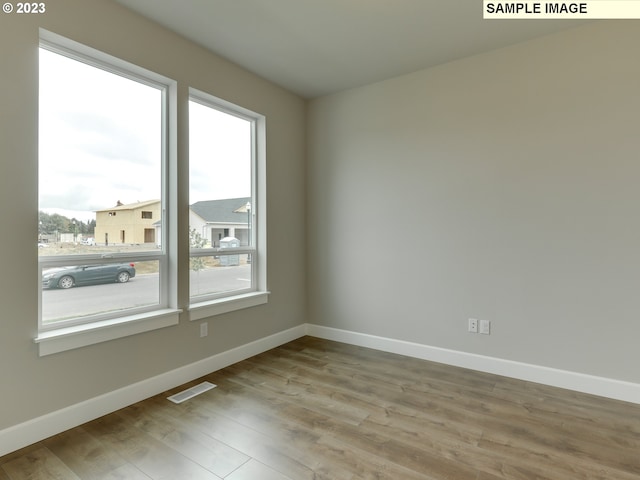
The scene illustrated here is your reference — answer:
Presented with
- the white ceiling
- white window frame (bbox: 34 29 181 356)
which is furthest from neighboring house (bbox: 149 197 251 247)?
the white ceiling

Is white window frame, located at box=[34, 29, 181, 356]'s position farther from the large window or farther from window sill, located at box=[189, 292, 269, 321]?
window sill, located at box=[189, 292, 269, 321]

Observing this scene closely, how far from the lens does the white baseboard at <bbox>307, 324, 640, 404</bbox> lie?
246 cm

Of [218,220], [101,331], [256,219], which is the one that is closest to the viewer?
[101,331]

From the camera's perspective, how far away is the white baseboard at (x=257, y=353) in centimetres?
196

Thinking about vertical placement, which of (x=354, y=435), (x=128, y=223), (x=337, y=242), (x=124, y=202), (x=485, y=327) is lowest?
(x=354, y=435)

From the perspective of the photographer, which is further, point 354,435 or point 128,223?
point 128,223

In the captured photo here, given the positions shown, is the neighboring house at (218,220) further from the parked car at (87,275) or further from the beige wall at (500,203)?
the beige wall at (500,203)

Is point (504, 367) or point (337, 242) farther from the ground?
point (337, 242)

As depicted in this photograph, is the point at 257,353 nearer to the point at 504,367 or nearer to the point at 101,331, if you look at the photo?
the point at 101,331

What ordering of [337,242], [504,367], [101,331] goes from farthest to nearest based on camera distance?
[337,242] < [504,367] < [101,331]

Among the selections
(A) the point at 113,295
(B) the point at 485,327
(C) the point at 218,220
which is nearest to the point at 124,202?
(A) the point at 113,295

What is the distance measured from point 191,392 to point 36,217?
1594 millimetres

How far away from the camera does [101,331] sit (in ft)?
7.20

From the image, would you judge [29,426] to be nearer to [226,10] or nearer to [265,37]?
[226,10]
